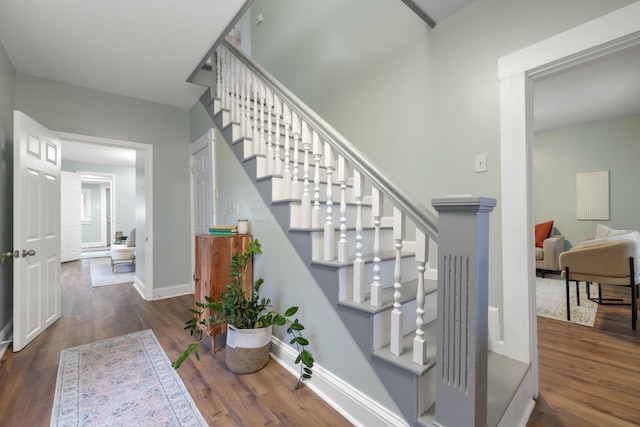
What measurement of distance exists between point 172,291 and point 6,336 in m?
1.56

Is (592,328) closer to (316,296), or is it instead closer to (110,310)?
(316,296)

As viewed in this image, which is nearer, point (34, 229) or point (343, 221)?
point (343, 221)

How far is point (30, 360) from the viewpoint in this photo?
2.18 meters

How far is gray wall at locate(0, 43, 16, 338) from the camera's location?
245cm

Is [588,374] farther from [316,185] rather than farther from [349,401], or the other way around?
[316,185]

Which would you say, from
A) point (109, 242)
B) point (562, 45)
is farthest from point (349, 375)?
point (109, 242)

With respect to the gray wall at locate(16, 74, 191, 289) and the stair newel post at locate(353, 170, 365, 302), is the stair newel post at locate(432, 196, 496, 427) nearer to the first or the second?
the stair newel post at locate(353, 170, 365, 302)

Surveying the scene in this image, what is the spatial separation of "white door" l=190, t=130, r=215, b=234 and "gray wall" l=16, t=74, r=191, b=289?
15 centimetres

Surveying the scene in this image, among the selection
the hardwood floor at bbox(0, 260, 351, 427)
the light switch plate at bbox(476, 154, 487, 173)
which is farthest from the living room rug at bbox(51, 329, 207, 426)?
the light switch plate at bbox(476, 154, 487, 173)

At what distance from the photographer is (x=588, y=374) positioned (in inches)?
76.6

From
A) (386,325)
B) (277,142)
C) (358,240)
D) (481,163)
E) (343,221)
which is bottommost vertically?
(386,325)

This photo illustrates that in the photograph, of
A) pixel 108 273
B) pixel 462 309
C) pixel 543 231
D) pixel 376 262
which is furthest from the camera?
pixel 108 273

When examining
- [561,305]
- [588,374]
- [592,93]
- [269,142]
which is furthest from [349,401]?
[592,93]

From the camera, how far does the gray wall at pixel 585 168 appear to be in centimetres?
450
